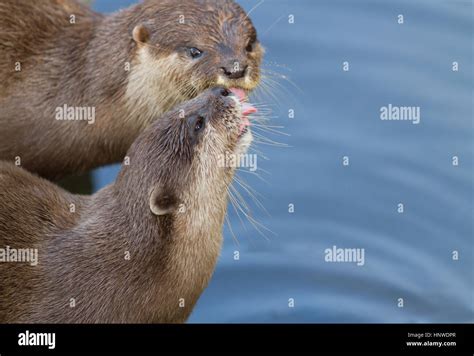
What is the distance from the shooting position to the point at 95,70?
5.91 m

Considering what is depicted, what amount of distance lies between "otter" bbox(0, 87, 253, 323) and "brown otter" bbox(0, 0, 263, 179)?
684 mm

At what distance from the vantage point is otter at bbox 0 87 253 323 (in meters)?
4.90

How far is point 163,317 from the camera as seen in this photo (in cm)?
508

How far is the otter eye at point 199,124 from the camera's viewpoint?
195 inches

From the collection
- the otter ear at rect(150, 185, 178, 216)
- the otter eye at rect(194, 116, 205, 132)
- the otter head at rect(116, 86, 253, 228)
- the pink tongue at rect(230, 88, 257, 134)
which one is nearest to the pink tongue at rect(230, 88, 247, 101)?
the pink tongue at rect(230, 88, 257, 134)

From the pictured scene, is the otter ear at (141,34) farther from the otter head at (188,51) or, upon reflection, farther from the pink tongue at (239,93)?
the pink tongue at (239,93)

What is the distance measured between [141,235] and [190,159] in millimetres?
399

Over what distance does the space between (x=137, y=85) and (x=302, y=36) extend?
1.96 m

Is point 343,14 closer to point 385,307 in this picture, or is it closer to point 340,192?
point 340,192

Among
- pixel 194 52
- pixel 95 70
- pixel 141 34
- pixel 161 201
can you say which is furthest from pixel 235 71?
pixel 161 201

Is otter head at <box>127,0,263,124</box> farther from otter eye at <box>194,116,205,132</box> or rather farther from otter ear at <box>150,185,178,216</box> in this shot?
otter ear at <box>150,185,178,216</box>

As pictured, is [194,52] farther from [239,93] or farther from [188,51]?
[239,93]

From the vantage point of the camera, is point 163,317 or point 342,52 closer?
point 163,317
